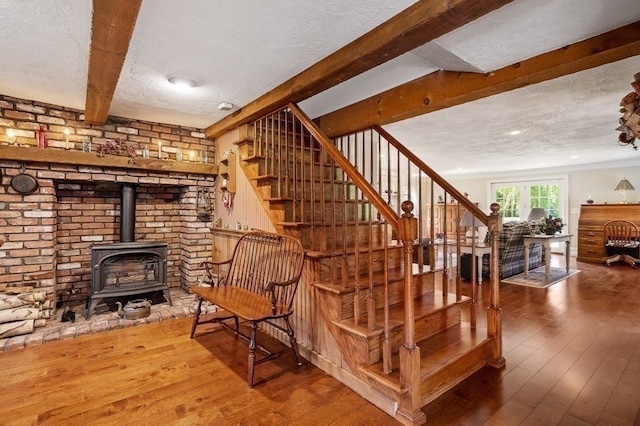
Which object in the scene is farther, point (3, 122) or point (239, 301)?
point (3, 122)

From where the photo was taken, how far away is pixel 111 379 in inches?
88.9

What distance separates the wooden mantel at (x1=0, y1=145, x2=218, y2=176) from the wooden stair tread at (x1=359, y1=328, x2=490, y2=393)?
313 cm

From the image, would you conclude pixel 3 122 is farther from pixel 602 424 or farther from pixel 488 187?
pixel 488 187

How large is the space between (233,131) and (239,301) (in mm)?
2163

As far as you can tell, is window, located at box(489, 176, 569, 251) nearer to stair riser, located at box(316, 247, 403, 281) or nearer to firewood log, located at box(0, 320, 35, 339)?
stair riser, located at box(316, 247, 403, 281)

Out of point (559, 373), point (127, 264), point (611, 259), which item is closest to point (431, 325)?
point (559, 373)

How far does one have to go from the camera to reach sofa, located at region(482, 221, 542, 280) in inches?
204

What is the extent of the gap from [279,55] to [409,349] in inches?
82.0

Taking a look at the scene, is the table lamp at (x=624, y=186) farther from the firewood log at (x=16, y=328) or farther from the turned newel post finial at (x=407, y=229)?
the firewood log at (x=16, y=328)

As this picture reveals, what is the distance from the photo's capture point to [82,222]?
383 centimetres

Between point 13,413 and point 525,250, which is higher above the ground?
point 525,250

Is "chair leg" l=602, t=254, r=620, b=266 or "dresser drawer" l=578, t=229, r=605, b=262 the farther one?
"dresser drawer" l=578, t=229, r=605, b=262

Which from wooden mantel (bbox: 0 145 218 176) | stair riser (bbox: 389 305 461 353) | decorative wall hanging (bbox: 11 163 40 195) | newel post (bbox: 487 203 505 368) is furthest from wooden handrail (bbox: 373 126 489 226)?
decorative wall hanging (bbox: 11 163 40 195)

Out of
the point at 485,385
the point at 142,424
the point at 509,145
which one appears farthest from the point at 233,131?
the point at 509,145
